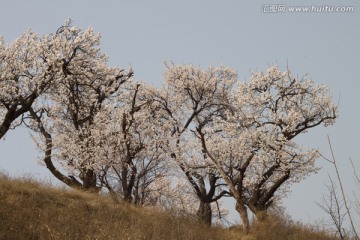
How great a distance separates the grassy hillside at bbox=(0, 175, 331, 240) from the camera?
10797mm

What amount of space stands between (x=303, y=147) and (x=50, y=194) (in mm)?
15903

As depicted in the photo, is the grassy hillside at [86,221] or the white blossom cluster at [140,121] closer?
the grassy hillside at [86,221]

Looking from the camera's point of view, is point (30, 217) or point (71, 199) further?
point (71, 199)

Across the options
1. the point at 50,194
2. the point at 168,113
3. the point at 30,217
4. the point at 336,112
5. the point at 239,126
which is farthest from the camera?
the point at 168,113

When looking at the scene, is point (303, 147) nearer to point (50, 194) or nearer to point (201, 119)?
point (201, 119)

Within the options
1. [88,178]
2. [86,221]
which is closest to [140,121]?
[88,178]

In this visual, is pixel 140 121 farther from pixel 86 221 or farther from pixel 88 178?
pixel 86 221

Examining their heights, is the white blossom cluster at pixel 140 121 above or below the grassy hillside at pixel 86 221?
above

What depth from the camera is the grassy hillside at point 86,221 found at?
10797mm

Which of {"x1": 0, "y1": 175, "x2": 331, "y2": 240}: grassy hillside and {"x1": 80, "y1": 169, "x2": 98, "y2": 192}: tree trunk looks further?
{"x1": 80, "y1": 169, "x2": 98, "y2": 192}: tree trunk

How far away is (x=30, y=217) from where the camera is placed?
11.5m

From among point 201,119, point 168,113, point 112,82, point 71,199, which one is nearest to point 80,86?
point 112,82

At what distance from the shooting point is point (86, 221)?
1270 cm

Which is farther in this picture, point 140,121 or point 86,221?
point 140,121
